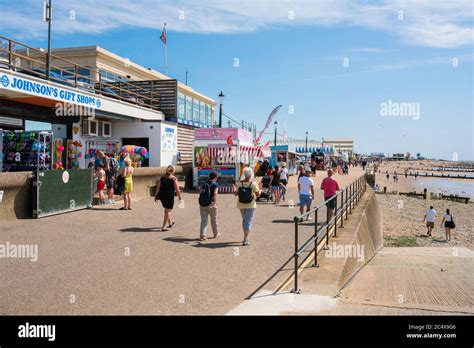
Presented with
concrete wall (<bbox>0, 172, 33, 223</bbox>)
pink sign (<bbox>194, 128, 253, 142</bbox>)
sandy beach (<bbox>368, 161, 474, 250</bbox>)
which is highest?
Answer: pink sign (<bbox>194, 128, 253, 142</bbox>)

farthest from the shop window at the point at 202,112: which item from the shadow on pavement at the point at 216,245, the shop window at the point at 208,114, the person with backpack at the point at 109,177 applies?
the shadow on pavement at the point at 216,245

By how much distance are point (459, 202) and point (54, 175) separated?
46.3 meters

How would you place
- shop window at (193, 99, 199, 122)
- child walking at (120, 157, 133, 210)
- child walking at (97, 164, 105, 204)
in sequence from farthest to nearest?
shop window at (193, 99, 199, 122), child walking at (97, 164, 105, 204), child walking at (120, 157, 133, 210)

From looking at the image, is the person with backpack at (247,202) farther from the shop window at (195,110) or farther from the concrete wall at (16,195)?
the shop window at (195,110)

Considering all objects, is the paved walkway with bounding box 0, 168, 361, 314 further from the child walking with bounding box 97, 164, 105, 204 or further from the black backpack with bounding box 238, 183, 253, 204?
the child walking with bounding box 97, 164, 105, 204

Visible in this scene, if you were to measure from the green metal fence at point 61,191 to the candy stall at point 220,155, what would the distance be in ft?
23.7

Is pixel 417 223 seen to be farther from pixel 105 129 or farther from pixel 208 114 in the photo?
pixel 105 129

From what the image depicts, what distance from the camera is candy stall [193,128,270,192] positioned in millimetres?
19906

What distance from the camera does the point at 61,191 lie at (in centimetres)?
1239

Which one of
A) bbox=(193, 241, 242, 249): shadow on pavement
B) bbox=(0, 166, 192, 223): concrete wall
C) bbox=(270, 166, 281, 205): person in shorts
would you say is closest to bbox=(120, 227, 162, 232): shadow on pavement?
bbox=(193, 241, 242, 249): shadow on pavement

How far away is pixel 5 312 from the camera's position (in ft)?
16.6

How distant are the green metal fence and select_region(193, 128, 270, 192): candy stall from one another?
721cm
